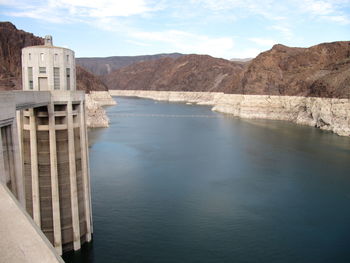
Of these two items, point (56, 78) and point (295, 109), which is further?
point (295, 109)

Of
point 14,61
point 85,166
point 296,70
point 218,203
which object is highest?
point 14,61

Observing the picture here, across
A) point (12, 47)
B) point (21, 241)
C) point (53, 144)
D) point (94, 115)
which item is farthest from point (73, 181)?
point (12, 47)

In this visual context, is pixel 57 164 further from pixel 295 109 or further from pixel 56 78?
pixel 295 109

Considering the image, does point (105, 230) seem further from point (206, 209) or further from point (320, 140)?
point (320, 140)

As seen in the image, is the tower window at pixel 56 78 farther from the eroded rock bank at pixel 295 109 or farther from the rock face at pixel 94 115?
the eroded rock bank at pixel 295 109

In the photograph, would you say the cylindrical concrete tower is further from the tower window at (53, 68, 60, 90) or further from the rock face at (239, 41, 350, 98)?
the rock face at (239, 41, 350, 98)

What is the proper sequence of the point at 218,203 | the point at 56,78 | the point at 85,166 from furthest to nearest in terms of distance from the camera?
the point at 218,203, the point at 85,166, the point at 56,78

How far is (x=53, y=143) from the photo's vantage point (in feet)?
54.9

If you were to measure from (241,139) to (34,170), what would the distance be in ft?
168

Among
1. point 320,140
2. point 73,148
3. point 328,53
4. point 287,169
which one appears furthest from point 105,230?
point 328,53

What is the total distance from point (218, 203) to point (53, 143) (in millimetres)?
16030

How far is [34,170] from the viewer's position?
55.2 feet

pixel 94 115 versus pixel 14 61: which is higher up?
pixel 14 61

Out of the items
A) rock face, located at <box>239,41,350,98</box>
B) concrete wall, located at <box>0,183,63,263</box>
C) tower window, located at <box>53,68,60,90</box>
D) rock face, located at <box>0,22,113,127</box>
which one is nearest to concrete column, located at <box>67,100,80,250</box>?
tower window, located at <box>53,68,60,90</box>
